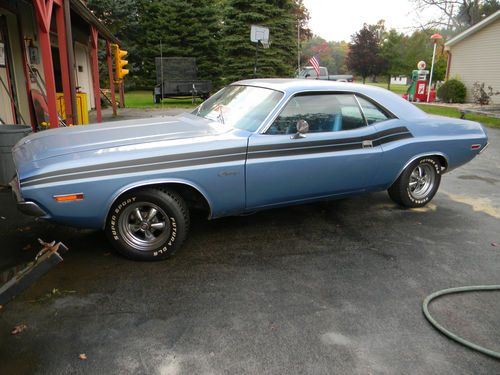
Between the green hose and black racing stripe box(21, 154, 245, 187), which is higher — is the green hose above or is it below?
below

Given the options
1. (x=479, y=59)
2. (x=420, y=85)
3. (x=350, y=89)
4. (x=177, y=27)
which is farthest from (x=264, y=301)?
(x=177, y=27)

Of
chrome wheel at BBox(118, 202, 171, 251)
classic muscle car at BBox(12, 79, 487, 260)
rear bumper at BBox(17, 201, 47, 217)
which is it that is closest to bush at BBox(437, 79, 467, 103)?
classic muscle car at BBox(12, 79, 487, 260)

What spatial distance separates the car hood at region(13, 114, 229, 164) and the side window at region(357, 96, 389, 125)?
165cm

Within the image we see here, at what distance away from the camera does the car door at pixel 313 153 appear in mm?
4082

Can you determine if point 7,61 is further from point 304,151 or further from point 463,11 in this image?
point 463,11

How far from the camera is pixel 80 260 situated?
3.88 metres

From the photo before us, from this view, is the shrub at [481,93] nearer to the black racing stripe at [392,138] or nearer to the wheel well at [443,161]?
the wheel well at [443,161]

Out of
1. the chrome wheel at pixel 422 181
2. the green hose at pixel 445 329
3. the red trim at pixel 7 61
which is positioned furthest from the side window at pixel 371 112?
the red trim at pixel 7 61

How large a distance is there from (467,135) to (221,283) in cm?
383

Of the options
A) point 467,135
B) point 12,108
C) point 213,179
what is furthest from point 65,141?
point 12,108

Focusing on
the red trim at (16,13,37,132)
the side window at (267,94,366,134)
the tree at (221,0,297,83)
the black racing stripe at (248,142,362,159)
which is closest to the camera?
the black racing stripe at (248,142,362,159)

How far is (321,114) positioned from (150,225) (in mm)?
2127

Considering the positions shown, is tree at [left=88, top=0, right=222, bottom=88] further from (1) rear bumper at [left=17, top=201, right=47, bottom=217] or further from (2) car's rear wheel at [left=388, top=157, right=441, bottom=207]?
(1) rear bumper at [left=17, top=201, right=47, bottom=217]

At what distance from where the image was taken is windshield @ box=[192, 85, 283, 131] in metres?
4.30
